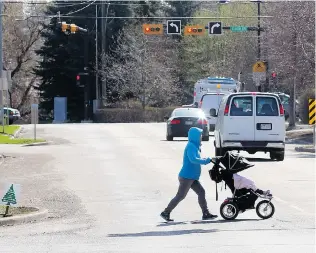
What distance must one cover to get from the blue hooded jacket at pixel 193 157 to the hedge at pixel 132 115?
57503 millimetres

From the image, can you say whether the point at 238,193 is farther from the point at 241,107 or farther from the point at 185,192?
the point at 241,107

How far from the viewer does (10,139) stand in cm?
4391

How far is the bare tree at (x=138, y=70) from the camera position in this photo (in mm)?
77312

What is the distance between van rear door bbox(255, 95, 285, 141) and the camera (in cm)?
2927

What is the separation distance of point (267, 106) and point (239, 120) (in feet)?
3.18

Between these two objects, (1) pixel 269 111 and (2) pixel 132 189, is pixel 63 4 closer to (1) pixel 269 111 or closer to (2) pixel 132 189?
(1) pixel 269 111

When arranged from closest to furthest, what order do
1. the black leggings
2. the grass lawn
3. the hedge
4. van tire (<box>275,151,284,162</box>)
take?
1. the black leggings
2. van tire (<box>275,151,284,162</box>)
3. the grass lawn
4. the hedge

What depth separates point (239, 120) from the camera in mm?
29391

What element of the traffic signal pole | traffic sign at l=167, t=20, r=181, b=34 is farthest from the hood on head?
the traffic signal pole

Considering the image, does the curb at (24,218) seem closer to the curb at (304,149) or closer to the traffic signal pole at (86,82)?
the curb at (304,149)

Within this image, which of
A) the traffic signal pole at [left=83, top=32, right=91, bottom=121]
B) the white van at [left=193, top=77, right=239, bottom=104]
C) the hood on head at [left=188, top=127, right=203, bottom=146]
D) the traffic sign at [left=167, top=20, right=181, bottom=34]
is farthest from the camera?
the traffic signal pole at [left=83, top=32, right=91, bottom=121]

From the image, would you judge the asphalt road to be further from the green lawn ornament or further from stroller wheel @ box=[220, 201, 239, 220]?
the green lawn ornament

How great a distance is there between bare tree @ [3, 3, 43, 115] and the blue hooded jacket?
195 feet

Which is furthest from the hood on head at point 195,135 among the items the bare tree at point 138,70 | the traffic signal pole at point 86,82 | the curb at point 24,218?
the traffic signal pole at point 86,82
